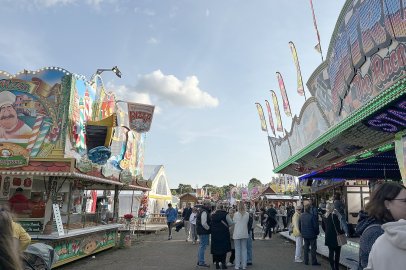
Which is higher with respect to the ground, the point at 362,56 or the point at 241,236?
the point at 362,56

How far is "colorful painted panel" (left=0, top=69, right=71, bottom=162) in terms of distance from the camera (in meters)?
10.4

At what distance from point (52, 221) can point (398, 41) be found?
9232 millimetres

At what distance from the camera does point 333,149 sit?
1127 cm

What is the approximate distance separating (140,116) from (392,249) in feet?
46.5

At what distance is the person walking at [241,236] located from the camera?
30.7 feet

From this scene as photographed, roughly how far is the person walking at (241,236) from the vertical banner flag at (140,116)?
7.52 meters

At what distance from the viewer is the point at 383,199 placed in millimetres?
2705

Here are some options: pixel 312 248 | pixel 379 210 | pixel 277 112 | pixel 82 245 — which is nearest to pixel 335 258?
pixel 312 248

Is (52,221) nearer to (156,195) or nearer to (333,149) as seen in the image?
(333,149)

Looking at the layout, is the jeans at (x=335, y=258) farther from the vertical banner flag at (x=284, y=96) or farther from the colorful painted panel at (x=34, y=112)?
the vertical banner flag at (x=284, y=96)

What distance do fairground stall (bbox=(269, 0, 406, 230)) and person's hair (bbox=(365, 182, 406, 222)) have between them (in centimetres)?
331

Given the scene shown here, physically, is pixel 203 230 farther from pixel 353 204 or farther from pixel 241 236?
pixel 353 204

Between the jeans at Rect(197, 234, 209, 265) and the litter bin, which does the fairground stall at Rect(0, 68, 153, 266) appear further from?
the jeans at Rect(197, 234, 209, 265)

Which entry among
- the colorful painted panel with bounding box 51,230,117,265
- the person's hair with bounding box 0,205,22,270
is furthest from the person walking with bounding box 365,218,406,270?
the colorful painted panel with bounding box 51,230,117,265
